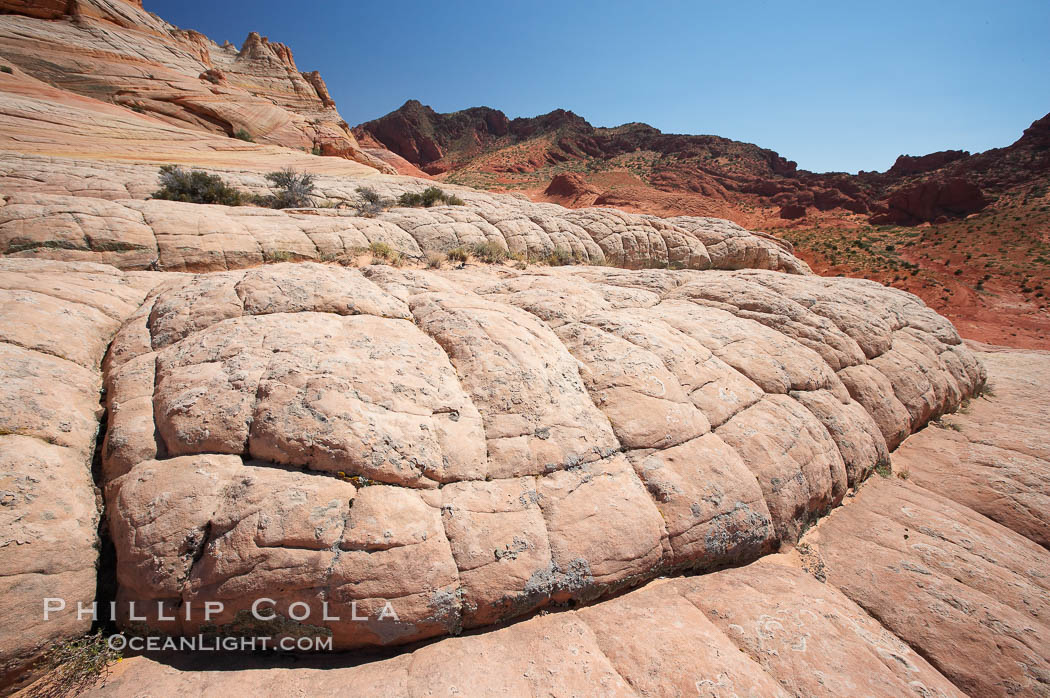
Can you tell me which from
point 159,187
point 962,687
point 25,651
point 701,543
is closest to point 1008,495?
point 962,687

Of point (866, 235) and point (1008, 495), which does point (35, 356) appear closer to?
point (1008, 495)

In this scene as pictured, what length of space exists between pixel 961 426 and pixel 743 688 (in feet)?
27.3

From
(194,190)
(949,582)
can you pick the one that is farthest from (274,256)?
(949,582)

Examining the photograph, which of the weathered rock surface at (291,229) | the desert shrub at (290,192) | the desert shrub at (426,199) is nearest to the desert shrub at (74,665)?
the weathered rock surface at (291,229)

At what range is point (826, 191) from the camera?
48.2 metres

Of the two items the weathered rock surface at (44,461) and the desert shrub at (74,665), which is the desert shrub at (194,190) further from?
the desert shrub at (74,665)

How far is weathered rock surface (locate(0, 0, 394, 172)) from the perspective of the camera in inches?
763

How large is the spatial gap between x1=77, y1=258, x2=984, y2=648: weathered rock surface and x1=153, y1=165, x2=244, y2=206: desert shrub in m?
5.58

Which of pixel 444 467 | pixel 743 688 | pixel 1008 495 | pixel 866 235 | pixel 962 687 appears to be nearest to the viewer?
pixel 743 688

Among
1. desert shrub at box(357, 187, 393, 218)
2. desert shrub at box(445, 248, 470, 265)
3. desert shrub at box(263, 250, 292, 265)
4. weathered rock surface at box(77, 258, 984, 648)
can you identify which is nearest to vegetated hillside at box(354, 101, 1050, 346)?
weathered rock surface at box(77, 258, 984, 648)

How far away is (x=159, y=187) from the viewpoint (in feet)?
34.0

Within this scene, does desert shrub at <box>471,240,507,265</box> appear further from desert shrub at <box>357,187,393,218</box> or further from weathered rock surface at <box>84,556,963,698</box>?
weathered rock surface at <box>84,556,963,698</box>

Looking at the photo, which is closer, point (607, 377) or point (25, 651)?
point (25, 651)

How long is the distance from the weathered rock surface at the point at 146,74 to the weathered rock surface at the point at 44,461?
23.6 m
